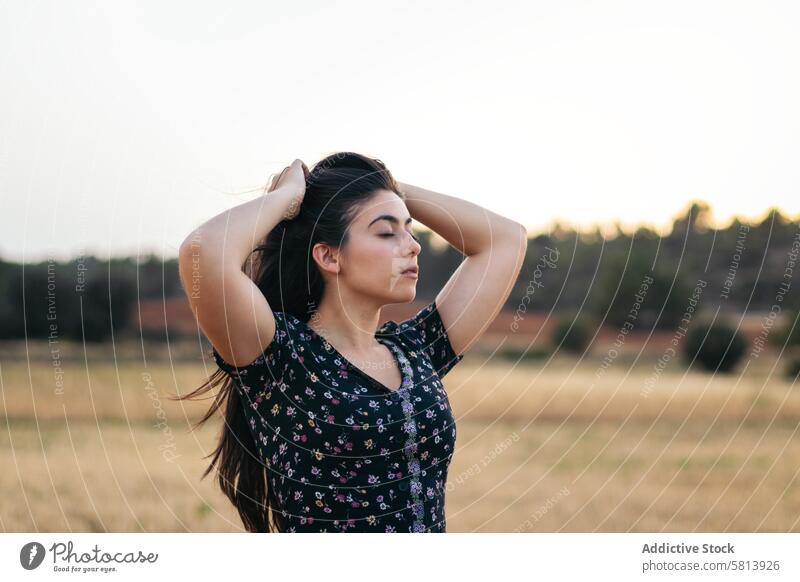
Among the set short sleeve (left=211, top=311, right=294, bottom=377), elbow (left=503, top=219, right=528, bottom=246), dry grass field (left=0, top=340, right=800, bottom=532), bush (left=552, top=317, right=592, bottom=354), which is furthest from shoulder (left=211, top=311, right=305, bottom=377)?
bush (left=552, top=317, right=592, bottom=354)

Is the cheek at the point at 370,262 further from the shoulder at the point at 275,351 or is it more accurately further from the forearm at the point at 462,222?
the forearm at the point at 462,222

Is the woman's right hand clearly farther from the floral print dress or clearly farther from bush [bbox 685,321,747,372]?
bush [bbox 685,321,747,372]

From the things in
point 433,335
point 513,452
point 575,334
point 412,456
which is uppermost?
point 433,335

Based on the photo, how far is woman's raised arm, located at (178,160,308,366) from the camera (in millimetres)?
2840

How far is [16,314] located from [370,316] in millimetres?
14141

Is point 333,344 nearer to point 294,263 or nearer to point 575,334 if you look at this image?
point 294,263

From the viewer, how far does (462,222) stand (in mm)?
3734

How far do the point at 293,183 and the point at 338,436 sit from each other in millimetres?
896

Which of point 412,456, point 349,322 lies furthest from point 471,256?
point 412,456

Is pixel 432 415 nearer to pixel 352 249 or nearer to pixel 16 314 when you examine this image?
pixel 352 249

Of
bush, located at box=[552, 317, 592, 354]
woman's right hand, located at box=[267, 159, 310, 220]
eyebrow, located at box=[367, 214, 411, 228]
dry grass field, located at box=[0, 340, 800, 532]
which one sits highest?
woman's right hand, located at box=[267, 159, 310, 220]

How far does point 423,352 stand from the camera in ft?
11.5

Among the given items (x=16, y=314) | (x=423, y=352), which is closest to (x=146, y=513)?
(x=423, y=352)

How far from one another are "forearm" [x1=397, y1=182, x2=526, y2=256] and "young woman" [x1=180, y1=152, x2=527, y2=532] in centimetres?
1
